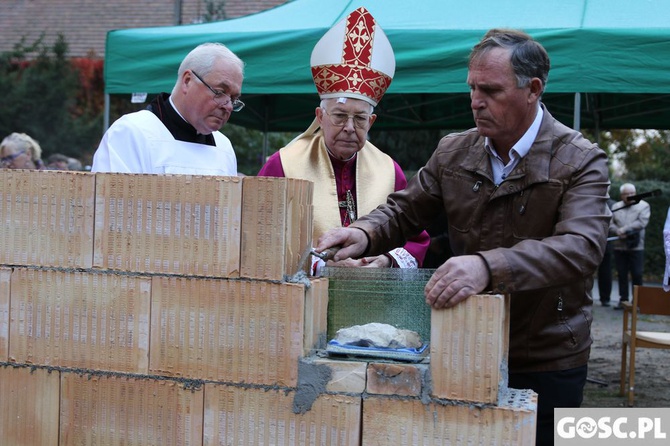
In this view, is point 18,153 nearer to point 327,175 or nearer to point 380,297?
point 327,175

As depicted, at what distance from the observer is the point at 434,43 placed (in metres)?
5.26

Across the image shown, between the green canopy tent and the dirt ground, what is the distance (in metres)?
2.39

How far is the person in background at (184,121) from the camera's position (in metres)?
3.19

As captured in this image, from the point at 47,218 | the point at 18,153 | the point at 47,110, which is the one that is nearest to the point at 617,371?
the point at 18,153

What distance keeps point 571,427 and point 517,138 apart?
85 cm

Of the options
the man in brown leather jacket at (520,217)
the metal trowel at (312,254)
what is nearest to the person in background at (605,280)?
the man in brown leather jacket at (520,217)

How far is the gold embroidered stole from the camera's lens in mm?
3418

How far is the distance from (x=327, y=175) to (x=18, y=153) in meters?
3.69

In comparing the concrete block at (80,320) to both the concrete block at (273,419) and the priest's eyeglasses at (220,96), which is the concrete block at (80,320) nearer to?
the concrete block at (273,419)

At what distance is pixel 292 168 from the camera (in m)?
3.49

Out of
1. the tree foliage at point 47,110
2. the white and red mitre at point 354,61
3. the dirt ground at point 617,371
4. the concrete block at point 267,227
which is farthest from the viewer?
the tree foliage at point 47,110

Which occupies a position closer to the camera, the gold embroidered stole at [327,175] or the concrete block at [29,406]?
the concrete block at [29,406]

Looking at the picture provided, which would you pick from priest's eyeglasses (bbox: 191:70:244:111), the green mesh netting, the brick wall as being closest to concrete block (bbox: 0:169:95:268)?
the green mesh netting

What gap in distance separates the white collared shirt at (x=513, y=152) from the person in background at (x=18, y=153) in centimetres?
461
